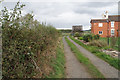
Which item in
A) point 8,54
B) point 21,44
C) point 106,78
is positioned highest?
point 21,44

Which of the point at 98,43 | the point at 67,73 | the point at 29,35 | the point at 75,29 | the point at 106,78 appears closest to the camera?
the point at 29,35

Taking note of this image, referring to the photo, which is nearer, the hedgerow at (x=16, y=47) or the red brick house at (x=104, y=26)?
the hedgerow at (x=16, y=47)

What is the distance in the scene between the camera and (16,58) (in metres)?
3.03

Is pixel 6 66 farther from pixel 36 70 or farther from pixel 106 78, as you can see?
pixel 106 78

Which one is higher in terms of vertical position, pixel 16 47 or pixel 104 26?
pixel 104 26

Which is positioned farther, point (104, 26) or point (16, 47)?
→ point (104, 26)

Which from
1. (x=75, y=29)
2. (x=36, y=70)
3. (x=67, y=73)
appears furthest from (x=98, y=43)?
(x=75, y=29)

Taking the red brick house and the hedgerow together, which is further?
the red brick house

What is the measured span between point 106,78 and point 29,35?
11.3 ft

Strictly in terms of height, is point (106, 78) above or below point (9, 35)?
below

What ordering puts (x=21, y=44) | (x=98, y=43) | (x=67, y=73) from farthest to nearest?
1. (x=98, y=43)
2. (x=67, y=73)
3. (x=21, y=44)

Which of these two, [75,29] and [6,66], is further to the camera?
[75,29]

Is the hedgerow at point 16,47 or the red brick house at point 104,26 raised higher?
the red brick house at point 104,26

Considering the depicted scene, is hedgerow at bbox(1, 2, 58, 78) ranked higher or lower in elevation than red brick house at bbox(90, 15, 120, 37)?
lower
